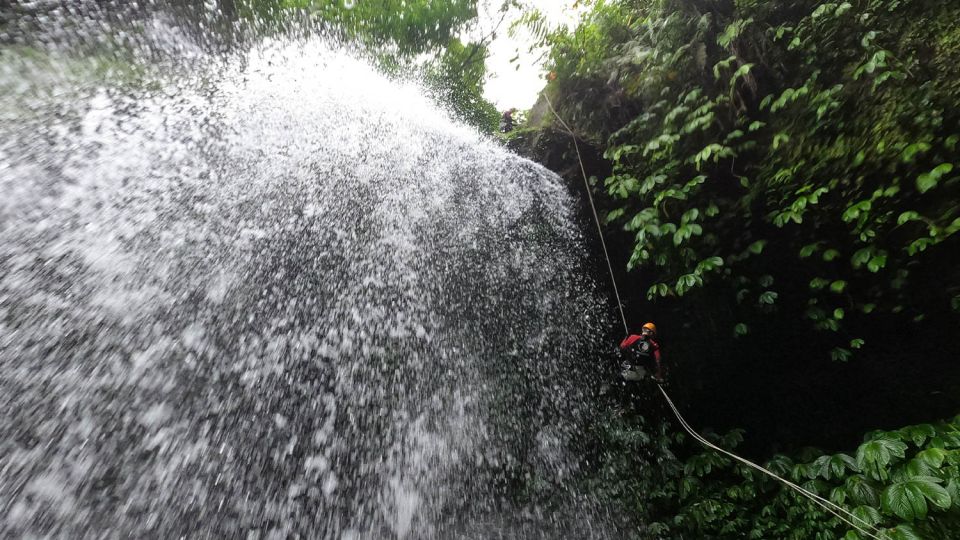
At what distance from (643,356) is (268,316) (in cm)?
438

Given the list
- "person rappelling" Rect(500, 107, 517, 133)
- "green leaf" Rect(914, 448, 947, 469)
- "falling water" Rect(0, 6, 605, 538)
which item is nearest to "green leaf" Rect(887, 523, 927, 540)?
"green leaf" Rect(914, 448, 947, 469)

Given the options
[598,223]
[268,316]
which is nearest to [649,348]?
[598,223]

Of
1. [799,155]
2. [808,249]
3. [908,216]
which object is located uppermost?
[908,216]

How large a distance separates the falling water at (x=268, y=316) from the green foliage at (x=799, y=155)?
1.86m

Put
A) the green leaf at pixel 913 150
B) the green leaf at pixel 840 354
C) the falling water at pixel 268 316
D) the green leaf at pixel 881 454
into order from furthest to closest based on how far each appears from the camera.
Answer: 1. the green leaf at pixel 840 354
2. the green leaf at pixel 913 150
3. the falling water at pixel 268 316
4. the green leaf at pixel 881 454

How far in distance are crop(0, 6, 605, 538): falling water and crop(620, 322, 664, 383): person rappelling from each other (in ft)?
2.16

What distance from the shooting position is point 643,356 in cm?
505

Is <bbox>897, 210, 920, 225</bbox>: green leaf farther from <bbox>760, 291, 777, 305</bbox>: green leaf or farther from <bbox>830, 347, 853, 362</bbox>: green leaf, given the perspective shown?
<bbox>830, 347, 853, 362</bbox>: green leaf

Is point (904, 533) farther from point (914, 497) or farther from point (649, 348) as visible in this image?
point (649, 348)

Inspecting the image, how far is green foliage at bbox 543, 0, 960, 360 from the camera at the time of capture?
315 cm

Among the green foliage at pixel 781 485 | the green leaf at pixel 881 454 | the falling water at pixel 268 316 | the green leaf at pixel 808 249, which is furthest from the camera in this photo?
the green leaf at pixel 808 249

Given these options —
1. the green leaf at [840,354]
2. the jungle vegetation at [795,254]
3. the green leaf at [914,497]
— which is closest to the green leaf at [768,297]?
the jungle vegetation at [795,254]

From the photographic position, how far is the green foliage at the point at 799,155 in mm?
3148

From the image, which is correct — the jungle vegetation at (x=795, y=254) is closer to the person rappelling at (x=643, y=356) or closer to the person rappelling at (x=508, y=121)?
the person rappelling at (x=643, y=356)
